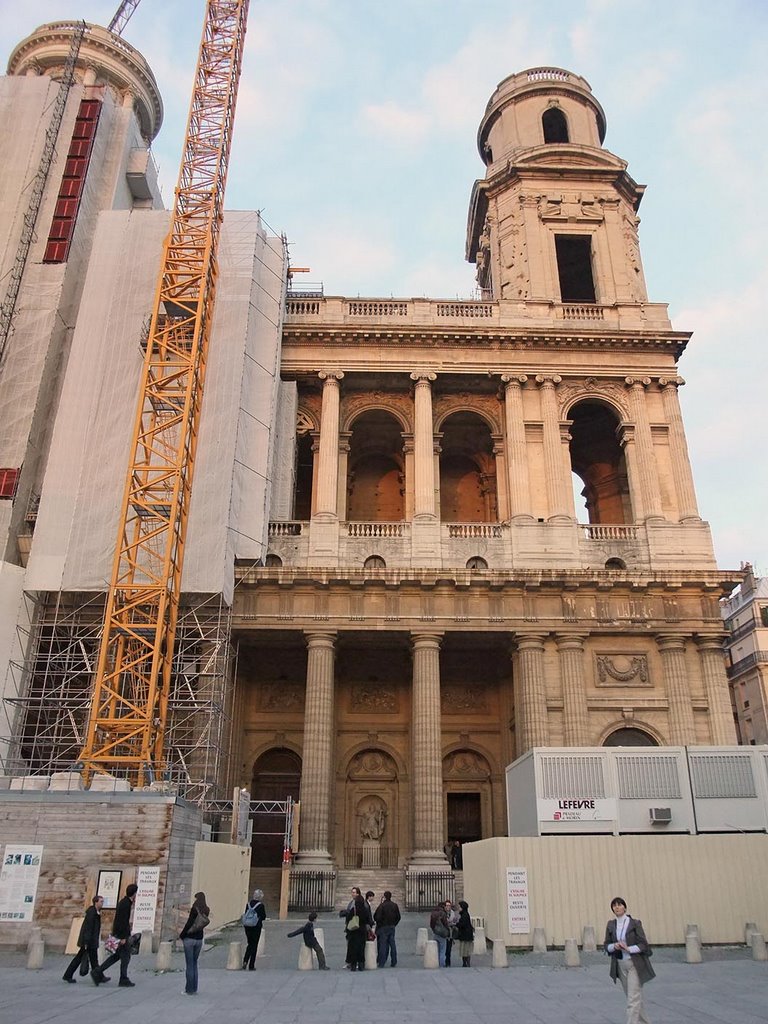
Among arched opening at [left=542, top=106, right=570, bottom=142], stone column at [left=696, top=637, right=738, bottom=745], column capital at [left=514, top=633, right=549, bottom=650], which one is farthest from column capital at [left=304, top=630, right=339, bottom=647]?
arched opening at [left=542, top=106, right=570, bottom=142]

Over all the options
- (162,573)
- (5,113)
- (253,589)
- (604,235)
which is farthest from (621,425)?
(5,113)

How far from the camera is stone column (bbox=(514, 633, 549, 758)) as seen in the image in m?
28.3

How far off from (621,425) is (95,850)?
24.6m

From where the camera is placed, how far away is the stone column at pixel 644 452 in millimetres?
32219

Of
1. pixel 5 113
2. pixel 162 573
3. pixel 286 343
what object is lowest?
pixel 162 573

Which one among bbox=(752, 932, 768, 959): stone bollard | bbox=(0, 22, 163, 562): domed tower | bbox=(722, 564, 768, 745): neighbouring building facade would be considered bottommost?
bbox=(752, 932, 768, 959): stone bollard

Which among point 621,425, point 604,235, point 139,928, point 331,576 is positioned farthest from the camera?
point 604,235

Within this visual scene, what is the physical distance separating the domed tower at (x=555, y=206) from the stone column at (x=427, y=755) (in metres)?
15.9

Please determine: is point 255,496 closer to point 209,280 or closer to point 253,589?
point 253,589

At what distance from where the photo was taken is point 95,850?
698 inches

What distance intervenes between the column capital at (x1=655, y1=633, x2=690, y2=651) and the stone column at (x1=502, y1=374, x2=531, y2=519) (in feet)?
20.6

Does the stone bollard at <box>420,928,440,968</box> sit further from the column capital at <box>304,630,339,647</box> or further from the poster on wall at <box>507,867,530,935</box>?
the column capital at <box>304,630,339,647</box>

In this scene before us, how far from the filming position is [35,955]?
14.9 m

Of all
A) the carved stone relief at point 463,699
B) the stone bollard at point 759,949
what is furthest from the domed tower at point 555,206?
the stone bollard at point 759,949
